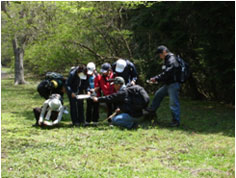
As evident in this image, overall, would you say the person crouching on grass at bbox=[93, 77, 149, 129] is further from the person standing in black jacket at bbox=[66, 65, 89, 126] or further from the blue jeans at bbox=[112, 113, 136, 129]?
the person standing in black jacket at bbox=[66, 65, 89, 126]

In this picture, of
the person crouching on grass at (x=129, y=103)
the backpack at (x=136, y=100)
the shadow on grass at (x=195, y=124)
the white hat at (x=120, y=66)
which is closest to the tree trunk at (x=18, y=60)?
the shadow on grass at (x=195, y=124)

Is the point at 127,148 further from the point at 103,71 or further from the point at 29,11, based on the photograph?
the point at 29,11

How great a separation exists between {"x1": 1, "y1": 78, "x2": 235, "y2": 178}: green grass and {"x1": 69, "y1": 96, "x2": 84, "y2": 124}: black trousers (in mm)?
276

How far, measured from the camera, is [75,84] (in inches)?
311

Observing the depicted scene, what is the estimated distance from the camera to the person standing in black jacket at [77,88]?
307 inches

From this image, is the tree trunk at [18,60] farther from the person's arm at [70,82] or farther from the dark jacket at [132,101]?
the dark jacket at [132,101]

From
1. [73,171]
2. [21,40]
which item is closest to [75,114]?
[73,171]

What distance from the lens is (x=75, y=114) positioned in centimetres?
809

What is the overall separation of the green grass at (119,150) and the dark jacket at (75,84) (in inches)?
34.8

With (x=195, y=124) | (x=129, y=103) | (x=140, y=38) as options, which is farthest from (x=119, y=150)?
(x=140, y=38)

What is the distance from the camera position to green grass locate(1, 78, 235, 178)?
4.90 m

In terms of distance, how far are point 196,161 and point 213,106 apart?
7.08 m

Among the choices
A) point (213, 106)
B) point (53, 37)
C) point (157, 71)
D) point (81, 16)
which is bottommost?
point (213, 106)

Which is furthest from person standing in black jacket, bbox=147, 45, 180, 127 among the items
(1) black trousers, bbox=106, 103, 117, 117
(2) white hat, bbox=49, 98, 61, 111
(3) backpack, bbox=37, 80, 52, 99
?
(3) backpack, bbox=37, 80, 52, 99
